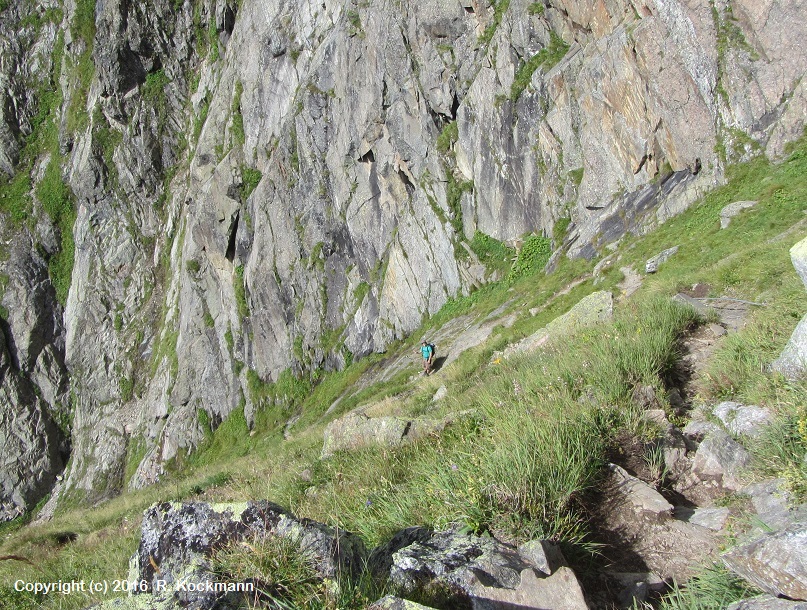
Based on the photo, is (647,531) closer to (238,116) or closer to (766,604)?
(766,604)

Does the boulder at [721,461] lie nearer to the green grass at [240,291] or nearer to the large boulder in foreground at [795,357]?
the large boulder in foreground at [795,357]

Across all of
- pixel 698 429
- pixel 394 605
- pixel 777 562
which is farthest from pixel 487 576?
pixel 698 429

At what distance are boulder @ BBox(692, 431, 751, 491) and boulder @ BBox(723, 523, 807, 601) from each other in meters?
1.21

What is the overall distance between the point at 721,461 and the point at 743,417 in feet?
1.98

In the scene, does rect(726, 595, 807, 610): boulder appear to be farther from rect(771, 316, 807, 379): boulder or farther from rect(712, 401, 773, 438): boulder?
rect(771, 316, 807, 379): boulder

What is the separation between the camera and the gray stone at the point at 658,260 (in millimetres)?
15758

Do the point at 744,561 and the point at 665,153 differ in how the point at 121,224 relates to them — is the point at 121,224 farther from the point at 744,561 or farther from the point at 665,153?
the point at 744,561

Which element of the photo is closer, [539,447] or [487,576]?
[487,576]

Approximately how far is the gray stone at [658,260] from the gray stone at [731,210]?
1.72 meters

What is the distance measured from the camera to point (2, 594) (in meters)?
5.34

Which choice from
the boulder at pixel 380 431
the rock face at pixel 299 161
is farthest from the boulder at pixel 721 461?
the rock face at pixel 299 161

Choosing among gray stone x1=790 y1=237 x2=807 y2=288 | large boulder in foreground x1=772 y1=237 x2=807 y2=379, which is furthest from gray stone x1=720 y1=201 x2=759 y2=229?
large boulder in foreground x1=772 y1=237 x2=807 y2=379

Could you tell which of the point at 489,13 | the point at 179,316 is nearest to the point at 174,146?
the point at 179,316

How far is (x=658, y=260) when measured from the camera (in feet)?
52.6
